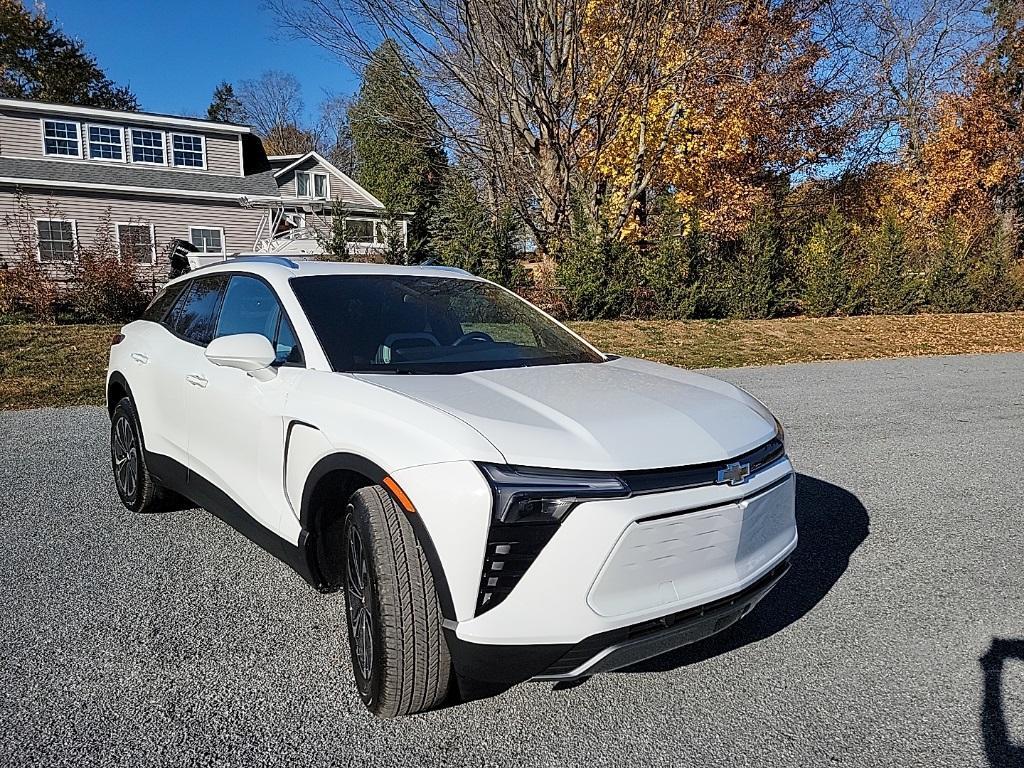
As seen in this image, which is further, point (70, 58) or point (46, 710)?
point (70, 58)

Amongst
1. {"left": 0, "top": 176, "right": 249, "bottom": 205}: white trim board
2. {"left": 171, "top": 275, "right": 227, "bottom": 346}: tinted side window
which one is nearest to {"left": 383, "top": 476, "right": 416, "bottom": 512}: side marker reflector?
{"left": 171, "top": 275, "right": 227, "bottom": 346}: tinted side window

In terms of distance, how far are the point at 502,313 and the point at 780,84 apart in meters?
22.1

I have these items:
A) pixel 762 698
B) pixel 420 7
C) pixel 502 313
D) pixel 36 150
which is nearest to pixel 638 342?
pixel 420 7

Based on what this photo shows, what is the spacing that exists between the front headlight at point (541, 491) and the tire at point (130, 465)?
2.98 metres

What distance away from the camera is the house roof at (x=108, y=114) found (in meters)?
24.2

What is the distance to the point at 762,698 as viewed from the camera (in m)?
2.59

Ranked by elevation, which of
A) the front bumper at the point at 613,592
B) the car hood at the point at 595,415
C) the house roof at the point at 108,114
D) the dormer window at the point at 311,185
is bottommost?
the front bumper at the point at 613,592

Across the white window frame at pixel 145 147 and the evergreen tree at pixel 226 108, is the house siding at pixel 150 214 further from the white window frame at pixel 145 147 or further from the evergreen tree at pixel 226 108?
the evergreen tree at pixel 226 108

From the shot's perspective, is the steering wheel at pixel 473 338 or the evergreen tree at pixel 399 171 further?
the evergreen tree at pixel 399 171

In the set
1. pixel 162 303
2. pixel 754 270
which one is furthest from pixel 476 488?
pixel 754 270

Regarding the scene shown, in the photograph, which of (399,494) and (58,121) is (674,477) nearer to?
(399,494)

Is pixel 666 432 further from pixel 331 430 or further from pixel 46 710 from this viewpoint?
pixel 46 710

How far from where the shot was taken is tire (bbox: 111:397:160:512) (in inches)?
169

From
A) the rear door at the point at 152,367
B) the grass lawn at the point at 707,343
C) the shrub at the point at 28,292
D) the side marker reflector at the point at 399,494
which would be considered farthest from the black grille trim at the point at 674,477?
the shrub at the point at 28,292
